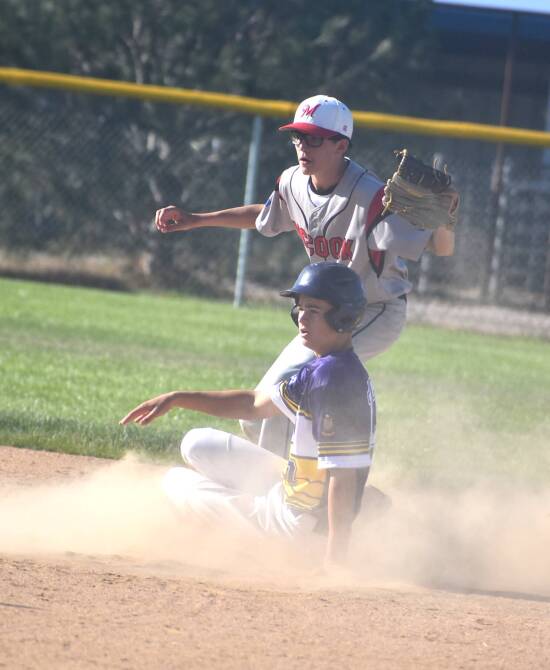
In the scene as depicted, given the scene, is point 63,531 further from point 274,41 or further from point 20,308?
point 274,41

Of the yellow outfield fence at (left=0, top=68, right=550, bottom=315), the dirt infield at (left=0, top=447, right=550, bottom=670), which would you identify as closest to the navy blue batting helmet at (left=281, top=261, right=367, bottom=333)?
the dirt infield at (left=0, top=447, right=550, bottom=670)

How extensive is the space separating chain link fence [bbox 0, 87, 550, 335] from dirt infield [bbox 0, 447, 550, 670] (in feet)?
27.6

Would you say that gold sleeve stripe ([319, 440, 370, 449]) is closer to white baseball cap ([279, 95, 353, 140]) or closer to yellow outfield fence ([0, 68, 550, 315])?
white baseball cap ([279, 95, 353, 140])

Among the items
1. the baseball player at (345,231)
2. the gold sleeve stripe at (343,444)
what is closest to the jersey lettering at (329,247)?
the baseball player at (345,231)

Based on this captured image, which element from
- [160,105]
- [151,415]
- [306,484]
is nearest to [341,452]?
[306,484]

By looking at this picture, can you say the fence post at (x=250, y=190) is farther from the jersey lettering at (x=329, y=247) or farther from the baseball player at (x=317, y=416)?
the baseball player at (x=317, y=416)

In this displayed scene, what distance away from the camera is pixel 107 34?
46.0ft

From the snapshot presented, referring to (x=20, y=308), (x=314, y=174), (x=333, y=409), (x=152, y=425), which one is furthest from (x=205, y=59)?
(x=333, y=409)

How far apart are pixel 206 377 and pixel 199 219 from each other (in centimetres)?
298

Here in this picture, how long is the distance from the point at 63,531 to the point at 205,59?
34.3ft

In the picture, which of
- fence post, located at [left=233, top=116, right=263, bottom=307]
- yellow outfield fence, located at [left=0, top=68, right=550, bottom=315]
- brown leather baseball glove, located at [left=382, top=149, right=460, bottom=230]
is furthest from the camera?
yellow outfield fence, located at [left=0, top=68, right=550, bottom=315]

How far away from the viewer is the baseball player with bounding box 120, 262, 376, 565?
3.91m

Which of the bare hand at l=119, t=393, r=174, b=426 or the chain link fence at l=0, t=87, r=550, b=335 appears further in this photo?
the chain link fence at l=0, t=87, r=550, b=335

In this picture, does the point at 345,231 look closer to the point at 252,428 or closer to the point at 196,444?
the point at 252,428
